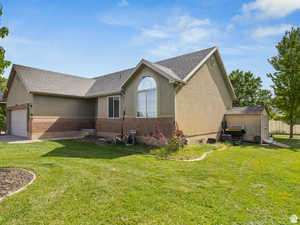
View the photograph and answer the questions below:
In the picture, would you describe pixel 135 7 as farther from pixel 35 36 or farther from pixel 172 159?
pixel 172 159

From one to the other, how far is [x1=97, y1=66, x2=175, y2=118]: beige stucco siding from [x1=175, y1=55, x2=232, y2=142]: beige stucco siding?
20.1 inches

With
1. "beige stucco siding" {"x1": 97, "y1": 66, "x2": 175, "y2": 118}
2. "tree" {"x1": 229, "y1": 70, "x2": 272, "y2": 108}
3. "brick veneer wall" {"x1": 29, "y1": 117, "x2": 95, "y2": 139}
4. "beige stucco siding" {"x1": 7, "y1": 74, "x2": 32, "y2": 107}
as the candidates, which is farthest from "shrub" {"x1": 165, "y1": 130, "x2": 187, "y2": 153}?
"tree" {"x1": 229, "y1": 70, "x2": 272, "y2": 108}

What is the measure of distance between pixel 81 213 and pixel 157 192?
1861 mm

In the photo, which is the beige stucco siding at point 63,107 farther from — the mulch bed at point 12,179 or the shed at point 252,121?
the shed at point 252,121

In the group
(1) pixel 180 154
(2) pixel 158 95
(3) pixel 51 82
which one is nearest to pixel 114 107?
(2) pixel 158 95

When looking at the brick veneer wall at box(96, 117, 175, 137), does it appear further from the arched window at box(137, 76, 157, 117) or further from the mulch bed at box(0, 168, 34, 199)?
the mulch bed at box(0, 168, 34, 199)

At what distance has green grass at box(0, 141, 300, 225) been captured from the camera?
324 centimetres

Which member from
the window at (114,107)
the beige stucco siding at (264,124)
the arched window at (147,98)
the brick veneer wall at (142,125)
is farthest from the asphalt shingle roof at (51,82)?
the beige stucco siding at (264,124)

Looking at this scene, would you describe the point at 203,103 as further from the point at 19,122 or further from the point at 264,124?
the point at 19,122

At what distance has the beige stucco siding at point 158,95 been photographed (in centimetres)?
1047

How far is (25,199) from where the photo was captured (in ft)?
12.6

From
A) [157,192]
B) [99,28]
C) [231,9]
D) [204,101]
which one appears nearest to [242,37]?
[231,9]

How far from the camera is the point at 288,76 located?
54.3 feet

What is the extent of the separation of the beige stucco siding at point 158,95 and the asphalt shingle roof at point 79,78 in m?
0.73
